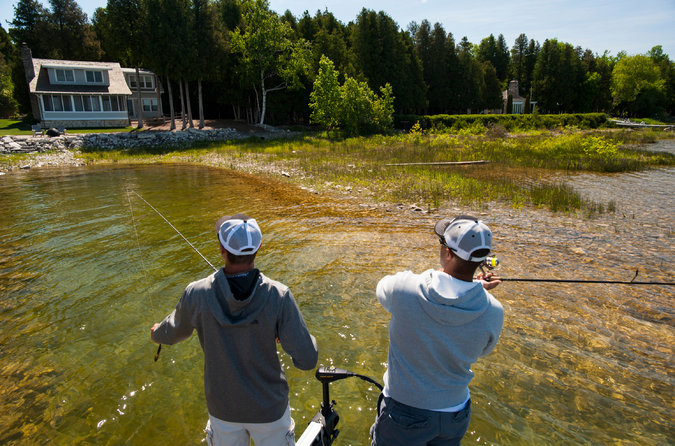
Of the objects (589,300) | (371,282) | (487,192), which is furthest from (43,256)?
(487,192)

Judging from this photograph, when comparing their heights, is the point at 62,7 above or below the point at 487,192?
above

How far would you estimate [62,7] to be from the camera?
5328 centimetres

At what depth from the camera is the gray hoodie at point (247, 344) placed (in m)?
2.24

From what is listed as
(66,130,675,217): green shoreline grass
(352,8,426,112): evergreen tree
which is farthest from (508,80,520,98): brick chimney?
(66,130,675,217): green shoreline grass

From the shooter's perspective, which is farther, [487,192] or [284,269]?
[487,192]

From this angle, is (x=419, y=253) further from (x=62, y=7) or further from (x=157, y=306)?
(x=62, y=7)

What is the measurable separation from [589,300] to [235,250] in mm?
6360

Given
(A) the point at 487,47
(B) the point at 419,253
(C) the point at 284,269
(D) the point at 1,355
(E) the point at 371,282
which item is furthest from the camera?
(A) the point at 487,47

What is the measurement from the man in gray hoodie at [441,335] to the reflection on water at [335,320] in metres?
1.74

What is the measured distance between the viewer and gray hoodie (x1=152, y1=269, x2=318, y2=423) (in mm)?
2244

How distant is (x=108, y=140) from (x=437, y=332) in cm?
3481

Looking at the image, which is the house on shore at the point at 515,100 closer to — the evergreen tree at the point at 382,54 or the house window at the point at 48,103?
the evergreen tree at the point at 382,54

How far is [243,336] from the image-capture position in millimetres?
2270

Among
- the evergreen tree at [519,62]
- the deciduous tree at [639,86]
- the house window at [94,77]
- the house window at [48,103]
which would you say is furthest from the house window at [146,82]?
the deciduous tree at [639,86]
